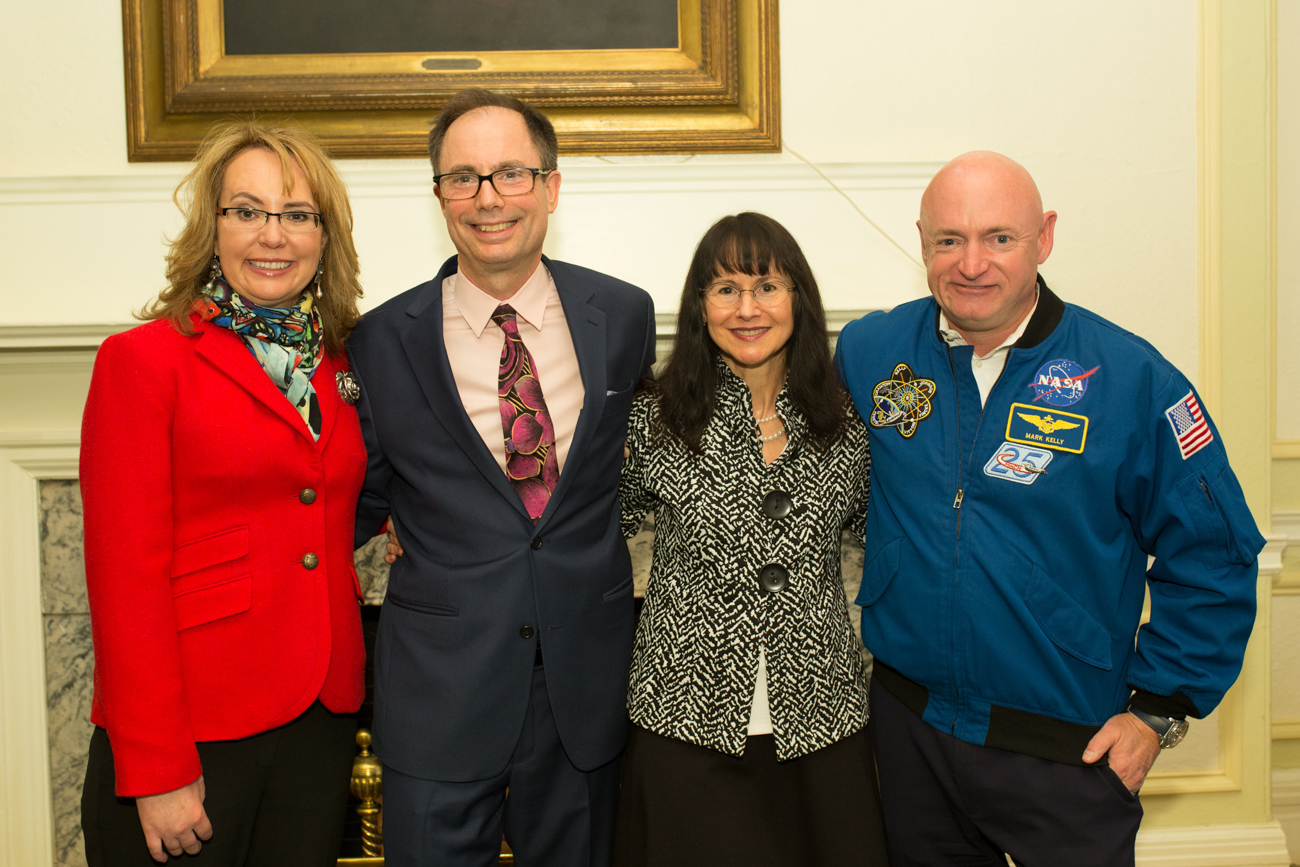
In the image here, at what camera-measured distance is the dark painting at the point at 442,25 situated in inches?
86.0

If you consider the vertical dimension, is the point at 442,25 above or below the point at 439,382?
→ above

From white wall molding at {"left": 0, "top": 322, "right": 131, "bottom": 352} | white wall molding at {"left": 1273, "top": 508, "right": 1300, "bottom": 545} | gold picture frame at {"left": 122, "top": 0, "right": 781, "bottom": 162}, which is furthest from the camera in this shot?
white wall molding at {"left": 1273, "top": 508, "right": 1300, "bottom": 545}

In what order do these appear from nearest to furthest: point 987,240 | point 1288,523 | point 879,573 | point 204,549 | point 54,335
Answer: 1. point 204,549
2. point 987,240
3. point 879,573
4. point 54,335
5. point 1288,523

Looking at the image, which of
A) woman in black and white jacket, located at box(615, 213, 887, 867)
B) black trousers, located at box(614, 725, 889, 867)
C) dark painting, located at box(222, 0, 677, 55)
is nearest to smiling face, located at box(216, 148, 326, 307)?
woman in black and white jacket, located at box(615, 213, 887, 867)

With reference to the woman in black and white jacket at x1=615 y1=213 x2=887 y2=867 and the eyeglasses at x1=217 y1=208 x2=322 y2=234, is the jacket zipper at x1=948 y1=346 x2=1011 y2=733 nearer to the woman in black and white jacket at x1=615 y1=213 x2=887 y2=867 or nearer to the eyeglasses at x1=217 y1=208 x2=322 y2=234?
the woman in black and white jacket at x1=615 y1=213 x2=887 y2=867

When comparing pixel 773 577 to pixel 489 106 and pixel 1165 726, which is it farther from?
pixel 489 106

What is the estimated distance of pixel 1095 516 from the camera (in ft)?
4.63

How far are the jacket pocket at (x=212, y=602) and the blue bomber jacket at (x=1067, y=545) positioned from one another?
1.15m

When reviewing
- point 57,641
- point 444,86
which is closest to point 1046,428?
point 444,86

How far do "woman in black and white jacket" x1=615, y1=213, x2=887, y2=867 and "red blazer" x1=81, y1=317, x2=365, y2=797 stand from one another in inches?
23.3

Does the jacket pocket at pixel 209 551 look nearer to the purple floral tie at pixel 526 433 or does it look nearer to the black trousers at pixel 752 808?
the purple floral tie at pixel 526 433

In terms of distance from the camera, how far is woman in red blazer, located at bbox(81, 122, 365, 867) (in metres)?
1.27

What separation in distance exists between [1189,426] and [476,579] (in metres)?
1.26

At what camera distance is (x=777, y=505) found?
1485mm
